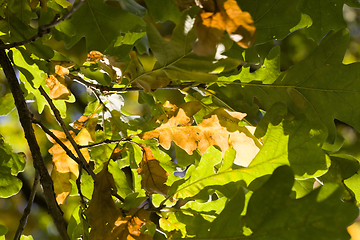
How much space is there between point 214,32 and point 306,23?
0.54 m

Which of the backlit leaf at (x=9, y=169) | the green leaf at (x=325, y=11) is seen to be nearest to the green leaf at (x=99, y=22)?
the backlit leaf at (x=9, y=169)

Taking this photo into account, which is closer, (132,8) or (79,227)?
(79,227)

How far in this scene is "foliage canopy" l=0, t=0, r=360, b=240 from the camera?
548 mm

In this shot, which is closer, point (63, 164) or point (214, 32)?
point (214, 32)

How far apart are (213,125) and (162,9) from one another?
381 millimetres

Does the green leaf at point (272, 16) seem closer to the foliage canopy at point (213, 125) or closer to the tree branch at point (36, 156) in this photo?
the foliage canopy at point (213, 125)

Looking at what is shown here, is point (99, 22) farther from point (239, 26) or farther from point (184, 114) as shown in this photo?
point (239, 26)

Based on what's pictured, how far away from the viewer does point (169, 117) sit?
89 cm

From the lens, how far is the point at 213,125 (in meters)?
0.82

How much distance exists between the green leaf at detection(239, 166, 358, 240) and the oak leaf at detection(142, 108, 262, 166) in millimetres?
227

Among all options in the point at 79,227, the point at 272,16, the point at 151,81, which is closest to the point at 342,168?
the point at 272,16

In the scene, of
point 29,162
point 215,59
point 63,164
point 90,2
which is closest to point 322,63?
point 215,59

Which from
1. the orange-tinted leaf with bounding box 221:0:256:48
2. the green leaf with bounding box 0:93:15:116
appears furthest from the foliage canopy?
the green leaf with bounding box 0:93:15:116

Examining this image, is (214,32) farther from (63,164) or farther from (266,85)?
(63,164)
